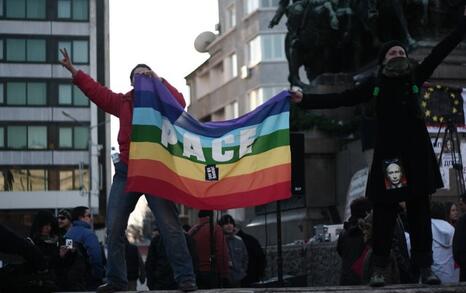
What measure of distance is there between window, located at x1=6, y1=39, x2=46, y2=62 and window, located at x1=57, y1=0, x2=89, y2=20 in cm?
243

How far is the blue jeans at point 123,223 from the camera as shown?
7.97m

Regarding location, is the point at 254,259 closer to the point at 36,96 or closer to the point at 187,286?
the point at 187,286

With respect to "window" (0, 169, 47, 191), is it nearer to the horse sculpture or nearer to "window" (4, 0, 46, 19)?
"window" (4, 0, 46, 19)

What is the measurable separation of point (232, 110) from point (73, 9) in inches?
546

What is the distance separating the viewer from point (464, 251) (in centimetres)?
817

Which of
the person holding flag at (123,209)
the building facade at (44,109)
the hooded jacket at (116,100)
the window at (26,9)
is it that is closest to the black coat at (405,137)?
the person holding flag at (123,209)

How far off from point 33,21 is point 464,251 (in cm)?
6324

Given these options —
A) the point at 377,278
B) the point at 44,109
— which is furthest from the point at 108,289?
the point at 44,109

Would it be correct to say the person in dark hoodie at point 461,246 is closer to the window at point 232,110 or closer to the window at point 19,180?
the window at point 232,110

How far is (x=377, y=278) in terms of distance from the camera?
7230 millimetres

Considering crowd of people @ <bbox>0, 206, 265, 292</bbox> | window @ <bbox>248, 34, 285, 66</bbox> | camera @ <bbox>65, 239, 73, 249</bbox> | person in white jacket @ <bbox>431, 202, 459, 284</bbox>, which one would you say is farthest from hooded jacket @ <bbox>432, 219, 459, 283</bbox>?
window @ <bbox>248, 34, 285, 66</bbox>

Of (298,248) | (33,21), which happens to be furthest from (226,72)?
(298,248)

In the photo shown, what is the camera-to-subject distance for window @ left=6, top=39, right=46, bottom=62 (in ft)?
224

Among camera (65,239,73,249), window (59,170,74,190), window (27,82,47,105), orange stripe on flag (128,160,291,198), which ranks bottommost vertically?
camera (65,239,73,249)
